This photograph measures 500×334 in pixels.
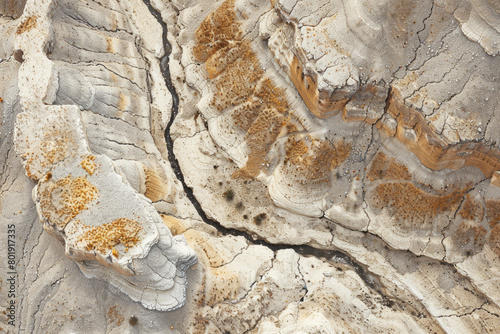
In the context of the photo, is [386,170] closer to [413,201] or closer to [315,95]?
[413,201]


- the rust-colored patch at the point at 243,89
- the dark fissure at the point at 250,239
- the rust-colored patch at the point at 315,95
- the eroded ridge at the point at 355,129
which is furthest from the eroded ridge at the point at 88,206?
the rust-colored patch at the point at 315,95

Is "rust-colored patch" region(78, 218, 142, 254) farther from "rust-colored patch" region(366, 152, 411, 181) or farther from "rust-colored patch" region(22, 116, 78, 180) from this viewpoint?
"rust-colored patch" region(366, 152, 411, 181)

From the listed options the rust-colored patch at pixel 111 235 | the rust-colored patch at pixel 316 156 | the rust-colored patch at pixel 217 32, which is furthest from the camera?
the rust-colored patch at pixel 217 32

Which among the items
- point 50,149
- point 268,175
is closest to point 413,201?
point 268,175

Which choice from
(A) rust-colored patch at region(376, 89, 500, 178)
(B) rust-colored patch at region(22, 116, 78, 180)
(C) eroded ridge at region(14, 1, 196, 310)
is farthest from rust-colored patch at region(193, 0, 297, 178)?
(B) rust-colored patch at region(22, 116, 78, 180)

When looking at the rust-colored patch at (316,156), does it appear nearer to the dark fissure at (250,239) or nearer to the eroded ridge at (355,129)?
the eroded ridge at (355,129)
